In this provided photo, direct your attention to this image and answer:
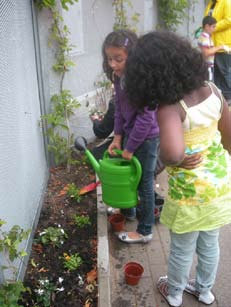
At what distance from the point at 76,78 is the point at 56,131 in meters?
0.76

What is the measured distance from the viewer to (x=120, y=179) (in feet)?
8.63

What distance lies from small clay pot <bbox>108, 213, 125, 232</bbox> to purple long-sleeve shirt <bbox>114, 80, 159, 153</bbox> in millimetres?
773

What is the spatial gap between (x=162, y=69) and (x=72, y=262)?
4.98 ft

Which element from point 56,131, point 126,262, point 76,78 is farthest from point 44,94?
point 126,262

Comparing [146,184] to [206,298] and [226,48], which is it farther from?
[226,48]

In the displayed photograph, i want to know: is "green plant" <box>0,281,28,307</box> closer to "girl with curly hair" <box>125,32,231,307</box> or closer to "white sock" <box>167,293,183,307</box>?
"girl with curly hair" <box>125,32,231,307</box>

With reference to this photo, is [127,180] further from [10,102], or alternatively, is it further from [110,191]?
[10,102]

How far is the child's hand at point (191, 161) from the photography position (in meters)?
1.84

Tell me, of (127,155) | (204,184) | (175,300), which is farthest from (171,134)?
(175,300)

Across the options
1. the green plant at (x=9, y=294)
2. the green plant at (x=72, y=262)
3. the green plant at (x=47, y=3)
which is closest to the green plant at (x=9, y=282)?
the green plant at (x=9, y=294)

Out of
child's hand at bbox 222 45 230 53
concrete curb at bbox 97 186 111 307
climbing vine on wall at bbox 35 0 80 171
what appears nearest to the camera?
concrete curb at bbox 97 186 111 307

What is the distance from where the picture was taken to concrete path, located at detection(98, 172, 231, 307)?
2426 millimetres

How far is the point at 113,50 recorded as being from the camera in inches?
99.7

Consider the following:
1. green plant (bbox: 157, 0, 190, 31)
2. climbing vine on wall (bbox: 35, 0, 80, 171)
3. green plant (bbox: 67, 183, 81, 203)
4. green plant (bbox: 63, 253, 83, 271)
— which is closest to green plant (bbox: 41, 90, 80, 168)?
climbing vine on wall (bbox: 35, 0, 80, 171)
